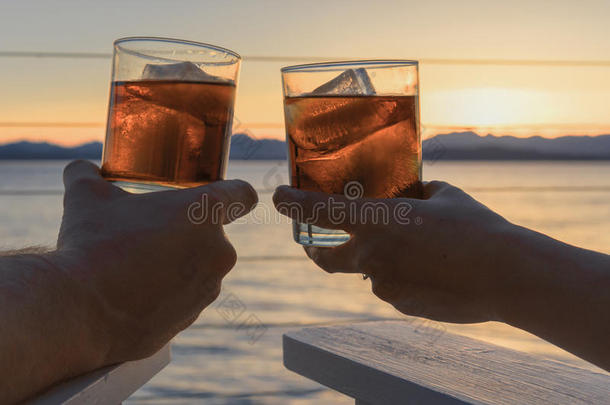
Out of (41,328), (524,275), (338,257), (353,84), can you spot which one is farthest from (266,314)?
(41,328)

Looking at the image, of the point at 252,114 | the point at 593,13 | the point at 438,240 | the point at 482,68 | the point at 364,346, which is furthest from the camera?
the point at 593,13

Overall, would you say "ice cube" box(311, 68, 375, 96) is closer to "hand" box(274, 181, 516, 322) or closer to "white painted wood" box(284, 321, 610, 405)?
"hand" box(274, 181, 516, 322)

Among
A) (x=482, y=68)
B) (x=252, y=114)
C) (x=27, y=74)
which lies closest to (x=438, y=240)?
(x=252, y=114)

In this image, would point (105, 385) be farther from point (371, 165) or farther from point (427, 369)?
point (371, 165)

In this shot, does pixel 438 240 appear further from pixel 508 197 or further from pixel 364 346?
pixel 508 197

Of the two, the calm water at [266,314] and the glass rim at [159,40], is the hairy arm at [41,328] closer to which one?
the calm water at [266,314]

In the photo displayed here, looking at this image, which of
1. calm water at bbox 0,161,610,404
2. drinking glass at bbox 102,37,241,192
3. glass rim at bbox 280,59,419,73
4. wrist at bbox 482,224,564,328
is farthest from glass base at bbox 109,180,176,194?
wrist at bbox 482,224,564,328
